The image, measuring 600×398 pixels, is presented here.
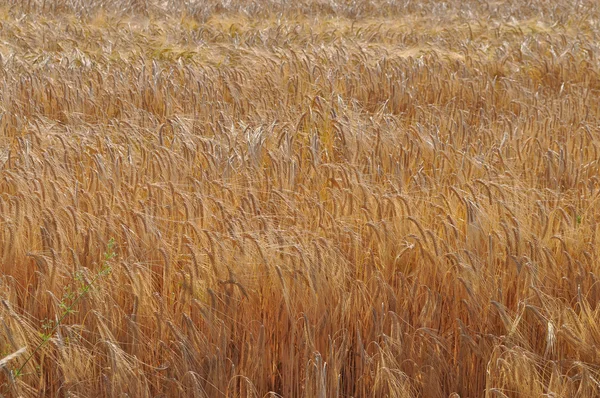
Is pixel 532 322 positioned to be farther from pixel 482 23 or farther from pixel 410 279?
pixel 482 23

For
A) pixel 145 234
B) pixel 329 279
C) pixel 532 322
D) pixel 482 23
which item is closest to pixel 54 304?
pixel 145 234

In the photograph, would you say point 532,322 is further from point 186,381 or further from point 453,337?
point 186,381

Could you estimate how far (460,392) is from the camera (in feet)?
6.38

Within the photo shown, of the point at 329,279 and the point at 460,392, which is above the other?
the point at 329,279

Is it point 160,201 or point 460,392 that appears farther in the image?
point 160,201

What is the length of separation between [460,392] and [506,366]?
14cm

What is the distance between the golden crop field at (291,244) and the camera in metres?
1.89

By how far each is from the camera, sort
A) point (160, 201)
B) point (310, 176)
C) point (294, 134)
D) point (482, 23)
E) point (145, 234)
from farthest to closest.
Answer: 1. point (482, 23)
2. point (294, 134)
3. point (310, 176)
4. point (160, 201)
5. point (145, 234)

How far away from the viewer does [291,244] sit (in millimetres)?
2305

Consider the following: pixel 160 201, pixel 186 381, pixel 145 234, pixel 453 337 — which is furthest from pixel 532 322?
pixel 160 201

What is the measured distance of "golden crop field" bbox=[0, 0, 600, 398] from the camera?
1.89 meters

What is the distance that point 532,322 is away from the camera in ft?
6.96

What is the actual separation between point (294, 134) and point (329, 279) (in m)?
1.68

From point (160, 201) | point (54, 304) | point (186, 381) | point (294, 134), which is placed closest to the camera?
point (186, 381)
